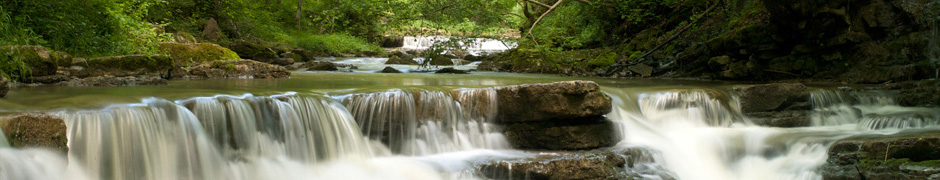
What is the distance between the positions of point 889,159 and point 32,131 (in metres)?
6.75

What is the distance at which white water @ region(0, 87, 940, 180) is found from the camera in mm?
4289

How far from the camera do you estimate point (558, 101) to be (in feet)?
19.7

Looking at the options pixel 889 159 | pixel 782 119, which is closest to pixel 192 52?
pixel 782 119

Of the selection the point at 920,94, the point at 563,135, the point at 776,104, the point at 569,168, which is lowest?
the point at 569,168

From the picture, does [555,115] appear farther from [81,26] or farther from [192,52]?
[192,52]

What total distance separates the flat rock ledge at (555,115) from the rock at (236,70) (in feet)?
21.0

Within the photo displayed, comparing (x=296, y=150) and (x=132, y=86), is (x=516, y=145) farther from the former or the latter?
(x=132, y=86)

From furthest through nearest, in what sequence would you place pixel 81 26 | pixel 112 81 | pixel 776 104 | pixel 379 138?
1. pixel 81 26
2. pixel 776 104
3. pixel 112 81
4. pixel 379 138

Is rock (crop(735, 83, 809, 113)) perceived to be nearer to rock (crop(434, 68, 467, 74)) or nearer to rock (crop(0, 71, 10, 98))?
rock (crop(434, 68, 467, 74))

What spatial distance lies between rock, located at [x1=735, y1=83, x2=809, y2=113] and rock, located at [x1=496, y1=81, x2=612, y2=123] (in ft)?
8.93

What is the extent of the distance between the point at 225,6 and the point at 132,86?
58.7 ft

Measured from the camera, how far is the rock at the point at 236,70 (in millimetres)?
10484

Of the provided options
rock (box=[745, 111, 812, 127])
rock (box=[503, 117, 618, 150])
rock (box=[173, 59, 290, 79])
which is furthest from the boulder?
rock (box=[503, 117, 618, 150])

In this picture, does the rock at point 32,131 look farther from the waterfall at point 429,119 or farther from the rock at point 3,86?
the waterfall at point 429,119
